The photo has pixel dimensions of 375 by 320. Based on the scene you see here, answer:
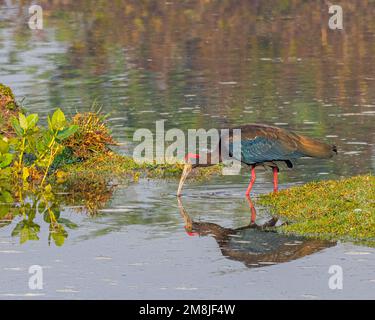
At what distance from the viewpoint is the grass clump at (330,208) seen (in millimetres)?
14773

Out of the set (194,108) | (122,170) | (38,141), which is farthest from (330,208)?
(194,108)

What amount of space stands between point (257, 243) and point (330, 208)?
148cm

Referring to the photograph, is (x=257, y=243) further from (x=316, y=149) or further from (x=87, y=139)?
(x=87, y=139)

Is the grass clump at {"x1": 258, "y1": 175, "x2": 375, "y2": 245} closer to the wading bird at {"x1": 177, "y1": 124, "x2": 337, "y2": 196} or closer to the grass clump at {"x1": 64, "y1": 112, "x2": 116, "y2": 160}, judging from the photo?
the wading bird at {"x1": 177, "y1": 124, "x2": 337, "y2": 196}

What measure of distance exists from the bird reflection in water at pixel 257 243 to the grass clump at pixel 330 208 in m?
0.26

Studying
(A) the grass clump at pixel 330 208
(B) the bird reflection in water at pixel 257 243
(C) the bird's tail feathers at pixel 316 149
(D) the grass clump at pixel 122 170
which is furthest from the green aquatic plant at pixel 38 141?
(C) the bird's tail feathers at pixel 316 149

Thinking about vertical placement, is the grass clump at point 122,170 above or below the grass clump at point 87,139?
below

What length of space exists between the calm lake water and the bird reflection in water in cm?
3

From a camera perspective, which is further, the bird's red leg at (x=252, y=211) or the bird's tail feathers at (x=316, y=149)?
the bird's tail feathers at (x=316, y=149)

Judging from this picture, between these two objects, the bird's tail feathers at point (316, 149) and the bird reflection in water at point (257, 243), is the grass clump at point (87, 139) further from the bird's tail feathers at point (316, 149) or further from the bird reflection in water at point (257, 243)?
the bird's tail feathers at point (316, 149)

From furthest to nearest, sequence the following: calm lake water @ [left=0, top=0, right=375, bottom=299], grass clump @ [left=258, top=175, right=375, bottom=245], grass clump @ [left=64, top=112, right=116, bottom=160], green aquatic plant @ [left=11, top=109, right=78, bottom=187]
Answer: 1. grass clump @ [left=64, top=112, right=116, bottom=160]
2. green aquatic plant @ [left=11, top=109, right=78, bottom=187]
3. grass clump @ [left=258, top=175, right=375, bottom=245]
4. calm lake water @ [left=0, top=0, right=375, bottom=299]

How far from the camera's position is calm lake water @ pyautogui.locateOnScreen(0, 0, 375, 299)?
13266 millimetres

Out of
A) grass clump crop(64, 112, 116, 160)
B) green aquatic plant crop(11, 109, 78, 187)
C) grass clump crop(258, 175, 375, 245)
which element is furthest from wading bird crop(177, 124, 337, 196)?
grass clump crop(64, 112, 116, 160)

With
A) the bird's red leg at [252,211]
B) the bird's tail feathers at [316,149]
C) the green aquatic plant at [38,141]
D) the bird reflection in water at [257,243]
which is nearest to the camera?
the bird reflection in water at [257,243]
